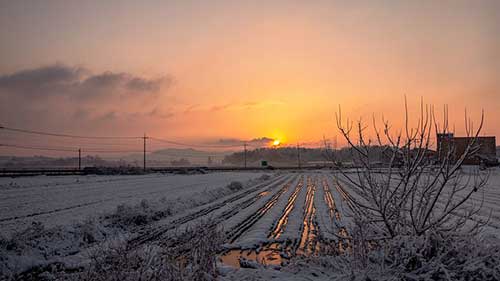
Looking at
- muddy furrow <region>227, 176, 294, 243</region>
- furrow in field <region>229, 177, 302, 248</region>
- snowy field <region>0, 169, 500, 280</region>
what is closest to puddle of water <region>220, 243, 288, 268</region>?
snowy field <region>0, 169, 500, 280</region>

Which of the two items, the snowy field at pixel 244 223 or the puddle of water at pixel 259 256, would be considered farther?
the snowy field at pixel 244 223

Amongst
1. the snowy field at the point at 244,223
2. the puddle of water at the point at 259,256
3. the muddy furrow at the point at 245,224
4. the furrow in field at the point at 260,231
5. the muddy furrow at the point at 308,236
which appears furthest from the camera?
the muddy furrow at the point at 245,224

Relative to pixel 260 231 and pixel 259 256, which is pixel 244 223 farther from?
pixel 259 256

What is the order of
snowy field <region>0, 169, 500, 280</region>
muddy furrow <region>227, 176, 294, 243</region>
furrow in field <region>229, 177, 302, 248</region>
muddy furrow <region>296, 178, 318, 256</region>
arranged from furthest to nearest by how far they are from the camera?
muddy furrow <region>227, 176, 294, 243</region>
furrow in field <region>229, 177, 302, 248</region>
muddy furrow <region>296, 178, 318, 256</region>
snowy field <region>0, 169, 500, 280</region>

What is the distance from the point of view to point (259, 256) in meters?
10.6

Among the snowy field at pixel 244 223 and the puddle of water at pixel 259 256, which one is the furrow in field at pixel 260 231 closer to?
the snowy field at pixel 244 223

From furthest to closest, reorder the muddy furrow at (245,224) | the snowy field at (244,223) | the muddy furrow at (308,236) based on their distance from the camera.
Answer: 1. the muddy furrow at (245,224)
2. the muddy furrow at (308,236)
3. the snowy field at (244,223)

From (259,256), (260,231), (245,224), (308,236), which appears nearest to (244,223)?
(245,224)

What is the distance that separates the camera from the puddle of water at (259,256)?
32.7ft

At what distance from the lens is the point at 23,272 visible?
31.5 feet

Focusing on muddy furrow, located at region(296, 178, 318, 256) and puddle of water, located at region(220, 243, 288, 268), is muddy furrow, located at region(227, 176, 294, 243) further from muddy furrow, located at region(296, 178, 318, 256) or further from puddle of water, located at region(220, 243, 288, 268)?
muddy furrow, located at region(296, 178, 318, 256)

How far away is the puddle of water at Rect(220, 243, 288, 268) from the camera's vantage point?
32.7 feet

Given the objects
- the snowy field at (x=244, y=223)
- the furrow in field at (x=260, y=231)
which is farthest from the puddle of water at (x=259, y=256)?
the furrow in field at (x=260, y=231)

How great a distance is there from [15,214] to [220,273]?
13.8 meters
